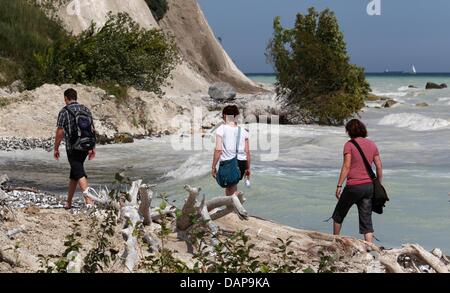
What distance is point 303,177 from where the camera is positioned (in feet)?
53.4

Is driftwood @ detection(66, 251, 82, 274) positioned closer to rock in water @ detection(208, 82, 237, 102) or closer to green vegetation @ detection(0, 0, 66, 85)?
green vegetation @ detection(0, 0, 66, 85)

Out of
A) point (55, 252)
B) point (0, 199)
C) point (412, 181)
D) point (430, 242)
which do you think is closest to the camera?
point (55, 252)

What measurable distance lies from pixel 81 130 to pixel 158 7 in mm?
55814

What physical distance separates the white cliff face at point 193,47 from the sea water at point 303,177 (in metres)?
29.1

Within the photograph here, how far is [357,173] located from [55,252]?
3.08 metres

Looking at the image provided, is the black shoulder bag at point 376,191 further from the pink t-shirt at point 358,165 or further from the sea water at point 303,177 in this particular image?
the sea water at point 303,177

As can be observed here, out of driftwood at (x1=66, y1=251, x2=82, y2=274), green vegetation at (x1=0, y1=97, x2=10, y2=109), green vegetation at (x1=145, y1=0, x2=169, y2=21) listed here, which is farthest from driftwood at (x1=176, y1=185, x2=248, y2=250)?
green vegetation at (x1=145, y1=0, x2=169, y2=21)

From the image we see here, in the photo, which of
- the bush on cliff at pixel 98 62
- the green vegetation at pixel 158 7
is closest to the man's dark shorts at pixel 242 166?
the bush on cliff at pixel 98 62

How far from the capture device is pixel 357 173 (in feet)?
25.5

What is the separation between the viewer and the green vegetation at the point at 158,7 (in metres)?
63.0

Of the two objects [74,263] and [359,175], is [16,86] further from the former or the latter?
[74,263]

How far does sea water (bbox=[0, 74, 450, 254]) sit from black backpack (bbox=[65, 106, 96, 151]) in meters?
1.02
